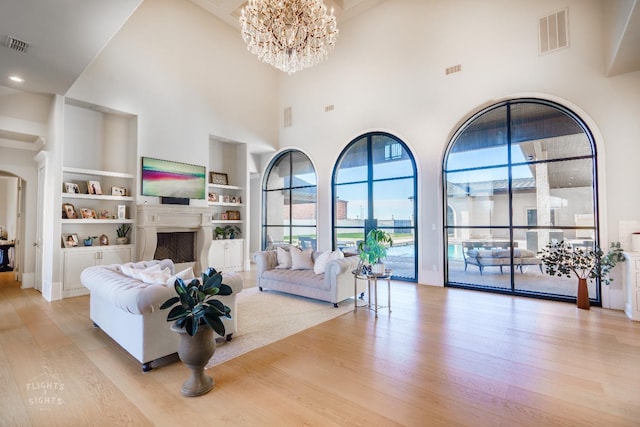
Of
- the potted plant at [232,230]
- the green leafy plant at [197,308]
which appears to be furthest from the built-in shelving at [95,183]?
the green leafy plant at [197,308]

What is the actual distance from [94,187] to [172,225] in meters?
1.57

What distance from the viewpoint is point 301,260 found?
18.4 ft

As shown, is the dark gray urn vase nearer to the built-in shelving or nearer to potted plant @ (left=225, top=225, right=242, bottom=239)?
the built-in shelving

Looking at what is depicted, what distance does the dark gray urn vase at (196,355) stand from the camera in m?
2.38

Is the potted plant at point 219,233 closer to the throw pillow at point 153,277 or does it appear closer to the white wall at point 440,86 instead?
the white wall at point 440,86

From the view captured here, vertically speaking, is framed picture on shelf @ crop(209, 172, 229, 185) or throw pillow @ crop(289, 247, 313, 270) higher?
framed picture on shelf @ crop(209, 172, 229, 185)

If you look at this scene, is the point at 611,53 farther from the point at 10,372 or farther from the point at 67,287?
the point at 67,287

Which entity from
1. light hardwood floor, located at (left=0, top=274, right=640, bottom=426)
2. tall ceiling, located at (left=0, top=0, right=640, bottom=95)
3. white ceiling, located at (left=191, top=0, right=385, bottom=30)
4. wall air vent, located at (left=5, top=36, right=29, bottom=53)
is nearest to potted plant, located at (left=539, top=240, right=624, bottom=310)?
light hardwood floor, located at (left=0, top=274, right=640, bottom=426)

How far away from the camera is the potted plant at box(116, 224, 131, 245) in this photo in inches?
242

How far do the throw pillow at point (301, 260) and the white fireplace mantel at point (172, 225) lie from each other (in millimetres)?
2716

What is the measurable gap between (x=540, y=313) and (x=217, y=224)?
7250mm

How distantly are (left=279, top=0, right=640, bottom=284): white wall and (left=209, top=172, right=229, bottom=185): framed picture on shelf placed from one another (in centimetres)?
210

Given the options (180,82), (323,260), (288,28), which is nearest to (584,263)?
(323,260)

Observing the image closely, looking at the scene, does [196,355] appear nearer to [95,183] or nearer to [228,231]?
[95,183]
